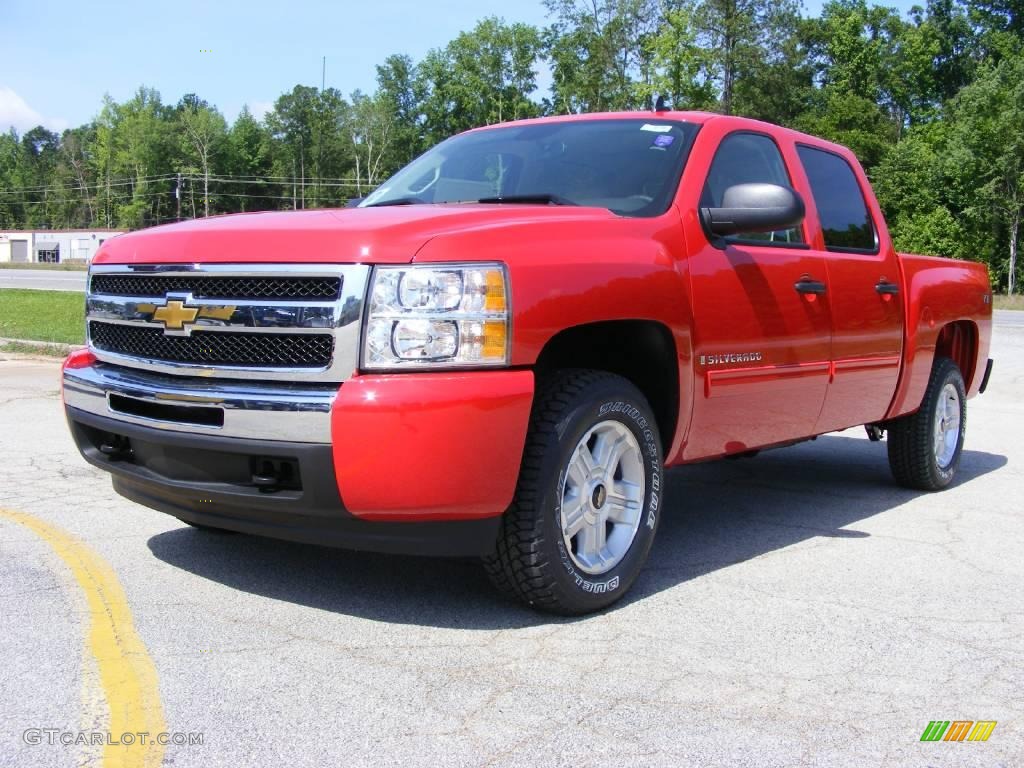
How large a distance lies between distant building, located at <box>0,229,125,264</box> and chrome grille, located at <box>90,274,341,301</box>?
99.2 meters

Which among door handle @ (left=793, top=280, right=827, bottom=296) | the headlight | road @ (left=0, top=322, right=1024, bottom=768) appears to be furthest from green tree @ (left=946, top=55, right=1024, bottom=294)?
the headlight

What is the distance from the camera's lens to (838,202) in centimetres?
576

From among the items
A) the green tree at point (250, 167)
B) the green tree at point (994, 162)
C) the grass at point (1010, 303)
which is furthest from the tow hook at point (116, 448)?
the green tree at point (250, 167)

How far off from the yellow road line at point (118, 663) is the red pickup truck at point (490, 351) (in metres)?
0.41

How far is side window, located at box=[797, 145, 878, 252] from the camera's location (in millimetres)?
5531

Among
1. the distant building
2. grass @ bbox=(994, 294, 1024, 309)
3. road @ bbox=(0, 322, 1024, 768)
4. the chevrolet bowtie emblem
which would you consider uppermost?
the distant building

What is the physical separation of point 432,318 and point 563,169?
5.42ft

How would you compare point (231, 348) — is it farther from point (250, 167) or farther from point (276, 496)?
point (250, 167)

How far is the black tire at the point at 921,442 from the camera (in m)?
6.43

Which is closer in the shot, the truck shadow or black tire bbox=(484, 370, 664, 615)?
black tire bbox=(484, 370, 664, 615)

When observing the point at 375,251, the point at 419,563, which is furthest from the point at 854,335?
the point at 375,251

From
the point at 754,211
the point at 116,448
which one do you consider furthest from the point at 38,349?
the point at 754,211

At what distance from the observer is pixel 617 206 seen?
14.6 ft

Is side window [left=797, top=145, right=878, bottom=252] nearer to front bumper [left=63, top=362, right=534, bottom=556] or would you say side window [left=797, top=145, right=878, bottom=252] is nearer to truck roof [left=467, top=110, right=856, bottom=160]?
truck roof [left=467, top=110, right=856, bottom=160]
